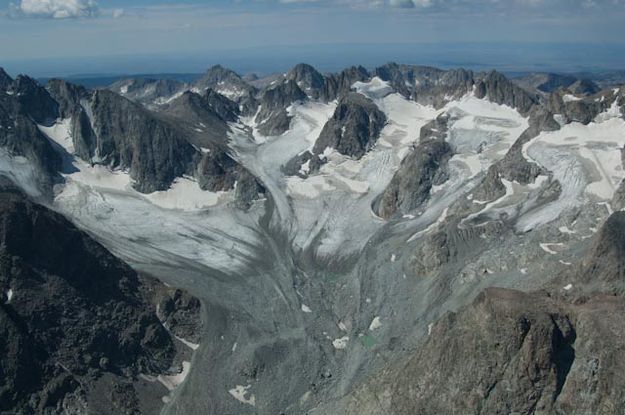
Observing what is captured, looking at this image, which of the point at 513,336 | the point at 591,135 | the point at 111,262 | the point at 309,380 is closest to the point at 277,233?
the point at 111,262

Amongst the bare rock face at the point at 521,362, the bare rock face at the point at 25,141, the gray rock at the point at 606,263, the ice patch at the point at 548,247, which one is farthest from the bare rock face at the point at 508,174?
the bare rock face at the point at 25,141

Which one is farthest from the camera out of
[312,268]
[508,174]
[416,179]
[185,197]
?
[185,197]

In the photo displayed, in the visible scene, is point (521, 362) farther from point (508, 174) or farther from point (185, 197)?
point (185, 197)

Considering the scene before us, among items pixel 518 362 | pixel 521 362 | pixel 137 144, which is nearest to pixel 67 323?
pixel 518 362

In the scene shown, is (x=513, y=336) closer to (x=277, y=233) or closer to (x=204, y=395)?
(x=204, y=395)

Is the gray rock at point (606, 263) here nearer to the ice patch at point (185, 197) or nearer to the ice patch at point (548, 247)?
the ice patch at point (548, 247)

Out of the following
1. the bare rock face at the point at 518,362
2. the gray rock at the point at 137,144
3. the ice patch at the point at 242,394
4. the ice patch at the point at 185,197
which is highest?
the bare rock face at the point at 518,362
